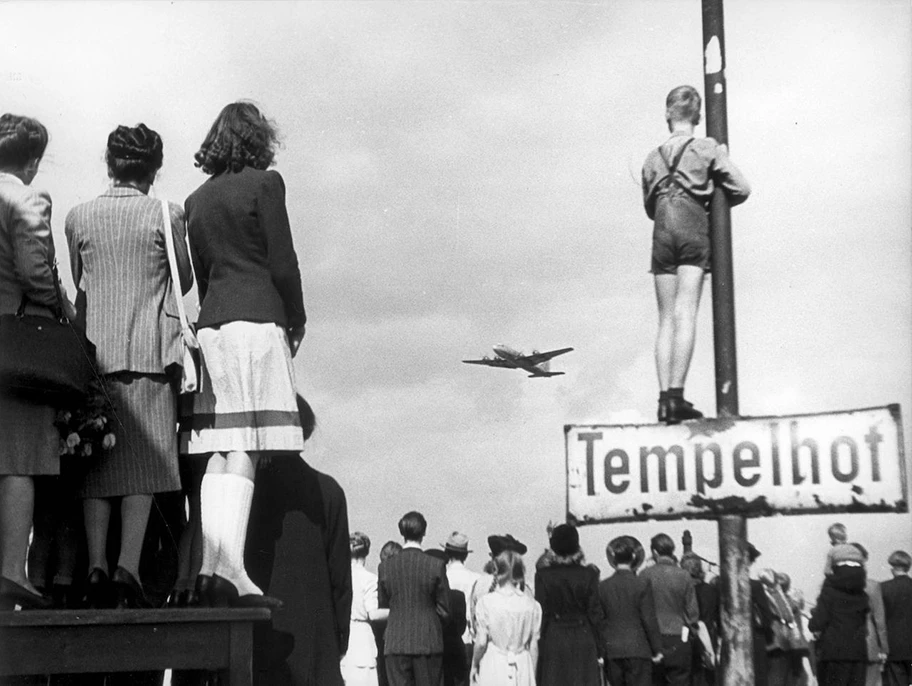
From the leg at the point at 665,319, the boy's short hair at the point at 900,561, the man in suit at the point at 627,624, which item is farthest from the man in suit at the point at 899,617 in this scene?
the leg at the point at 665,319

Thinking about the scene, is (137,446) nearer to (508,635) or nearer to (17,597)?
(17,597)

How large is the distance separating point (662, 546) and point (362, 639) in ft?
6.84

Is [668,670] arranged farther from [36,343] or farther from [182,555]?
[36,343]

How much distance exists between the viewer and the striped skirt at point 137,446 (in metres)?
4.49

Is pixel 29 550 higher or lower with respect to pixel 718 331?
lower

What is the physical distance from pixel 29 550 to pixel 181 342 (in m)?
0.88

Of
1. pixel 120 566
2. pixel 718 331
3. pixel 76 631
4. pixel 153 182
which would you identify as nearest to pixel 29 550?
pixel 120 566

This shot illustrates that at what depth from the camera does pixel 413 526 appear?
26.3 ft

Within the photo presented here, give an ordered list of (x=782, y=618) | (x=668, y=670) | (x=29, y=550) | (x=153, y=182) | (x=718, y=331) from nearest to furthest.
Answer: (x=718, y=331) → (x=29, y=550) → (x=153, y=182) → (x=668, y=670) → (x=782, y=618)

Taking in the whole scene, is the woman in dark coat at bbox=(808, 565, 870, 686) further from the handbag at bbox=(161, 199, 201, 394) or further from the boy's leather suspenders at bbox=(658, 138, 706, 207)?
the handbag at bbox=(161, 199, 201, 394)

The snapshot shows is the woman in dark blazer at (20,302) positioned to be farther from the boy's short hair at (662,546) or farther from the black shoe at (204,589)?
the boy's short hair at (662,546)

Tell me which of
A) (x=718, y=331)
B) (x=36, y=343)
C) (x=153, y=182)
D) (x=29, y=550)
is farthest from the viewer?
(x=153, y=182)

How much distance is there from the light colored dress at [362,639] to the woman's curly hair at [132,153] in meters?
4.52

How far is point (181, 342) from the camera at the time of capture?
183 inches
